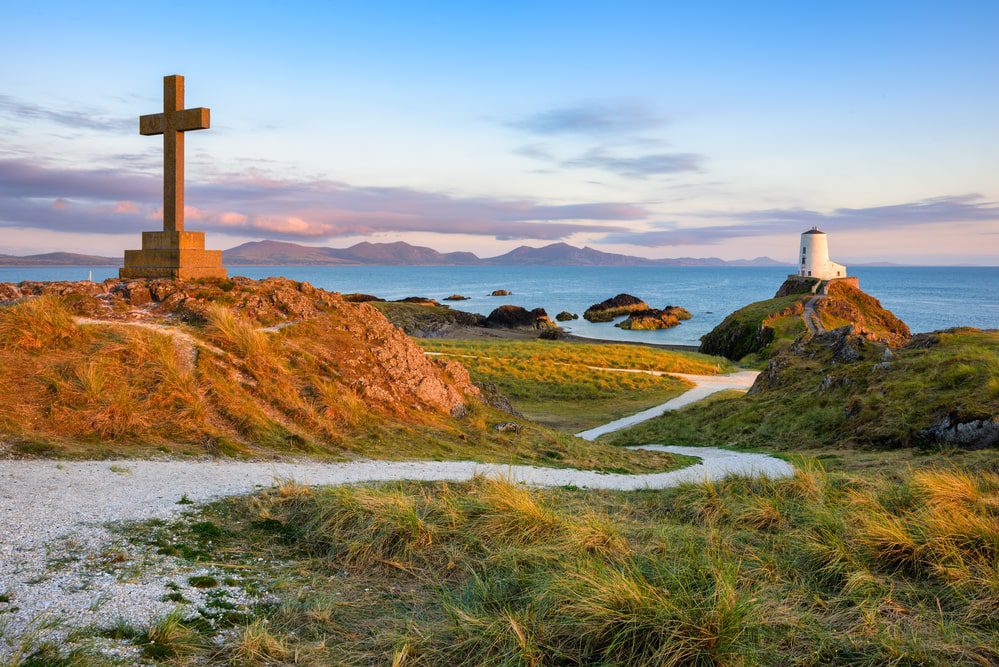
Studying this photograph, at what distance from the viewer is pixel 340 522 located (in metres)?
6.94

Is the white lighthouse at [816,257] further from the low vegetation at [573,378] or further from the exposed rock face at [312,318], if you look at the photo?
the exposed rock face at [312,318]

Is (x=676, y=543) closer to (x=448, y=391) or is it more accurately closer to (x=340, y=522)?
(x=340, y=522)

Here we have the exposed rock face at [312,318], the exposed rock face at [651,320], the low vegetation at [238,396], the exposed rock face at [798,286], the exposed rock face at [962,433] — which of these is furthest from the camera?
the exposed rock face at [651,320]

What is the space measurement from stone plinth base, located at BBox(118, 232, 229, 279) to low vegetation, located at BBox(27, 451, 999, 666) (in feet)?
31.0

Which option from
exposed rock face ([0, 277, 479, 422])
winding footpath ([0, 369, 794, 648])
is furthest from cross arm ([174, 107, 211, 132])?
winding footpath ([0, 369, 794, 648])

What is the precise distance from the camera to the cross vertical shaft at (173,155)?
15.1m

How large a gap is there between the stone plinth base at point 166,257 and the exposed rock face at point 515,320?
6189 centimetres

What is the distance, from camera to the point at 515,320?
257 feet

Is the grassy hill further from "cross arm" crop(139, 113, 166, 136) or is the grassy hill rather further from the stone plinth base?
"cross arm" crop(139, 113, 166, 136)

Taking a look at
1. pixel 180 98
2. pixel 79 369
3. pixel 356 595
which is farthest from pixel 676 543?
pixel 180 98

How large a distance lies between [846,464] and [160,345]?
13.5m

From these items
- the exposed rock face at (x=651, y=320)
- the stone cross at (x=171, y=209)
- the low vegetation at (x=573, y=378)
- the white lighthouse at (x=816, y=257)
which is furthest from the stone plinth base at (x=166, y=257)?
the white lighthouse at (x=816, y=257)

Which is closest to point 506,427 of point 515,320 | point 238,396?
point 238,396

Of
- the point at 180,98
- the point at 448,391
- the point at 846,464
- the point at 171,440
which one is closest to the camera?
the point at 171,440
